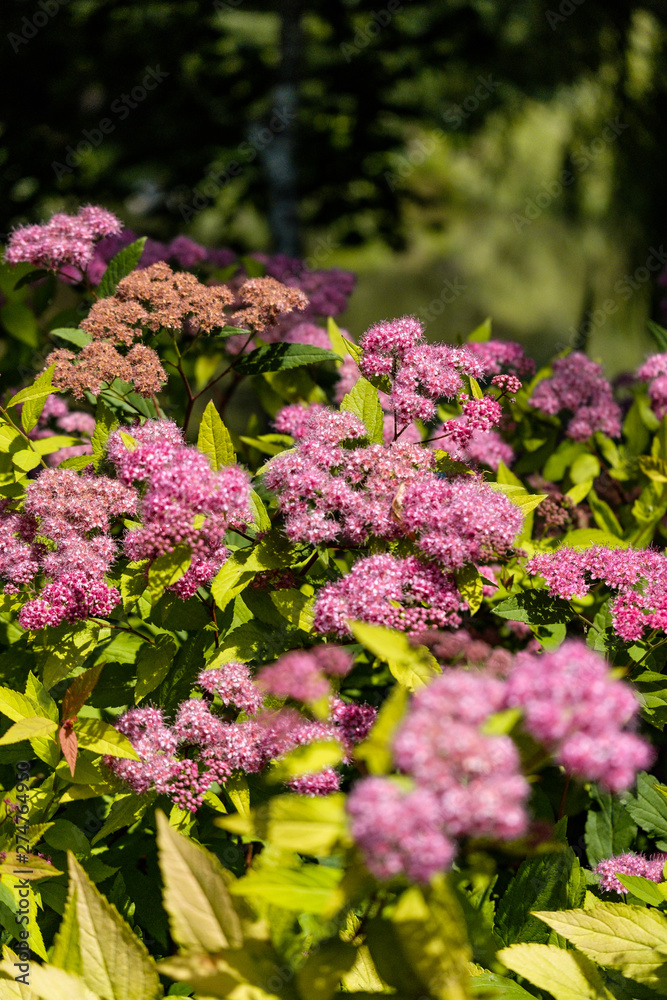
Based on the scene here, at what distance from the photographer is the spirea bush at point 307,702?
85 cm

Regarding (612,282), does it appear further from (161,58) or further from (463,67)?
(161,58)

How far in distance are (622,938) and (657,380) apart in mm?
1957

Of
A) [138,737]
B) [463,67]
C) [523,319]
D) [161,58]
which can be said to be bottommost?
[523,319]

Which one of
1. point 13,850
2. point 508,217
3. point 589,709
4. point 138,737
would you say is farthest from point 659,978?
point 508,217

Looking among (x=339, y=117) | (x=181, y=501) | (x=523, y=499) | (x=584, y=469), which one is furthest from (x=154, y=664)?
(x=339, y=117)

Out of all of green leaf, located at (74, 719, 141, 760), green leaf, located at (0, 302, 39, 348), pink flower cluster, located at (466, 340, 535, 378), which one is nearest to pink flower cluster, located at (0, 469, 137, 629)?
green leaf, located at (74, 719, 141, 760)

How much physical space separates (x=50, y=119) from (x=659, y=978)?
17.5 feet

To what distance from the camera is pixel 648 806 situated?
1.92 m

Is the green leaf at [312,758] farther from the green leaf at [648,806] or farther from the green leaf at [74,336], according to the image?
the green leaf at [74,336]

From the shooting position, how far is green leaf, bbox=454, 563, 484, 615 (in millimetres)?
1534

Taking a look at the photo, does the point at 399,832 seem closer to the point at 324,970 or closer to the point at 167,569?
the point at 324,970

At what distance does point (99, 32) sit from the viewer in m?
4.85

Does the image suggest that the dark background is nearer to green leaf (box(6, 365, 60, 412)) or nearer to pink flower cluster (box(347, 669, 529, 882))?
green leaf (box(6, 365, 60, 412))

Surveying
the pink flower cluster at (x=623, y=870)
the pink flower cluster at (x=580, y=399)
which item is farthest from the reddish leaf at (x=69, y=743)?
the pink flower cluster at (x=580, y=399)
